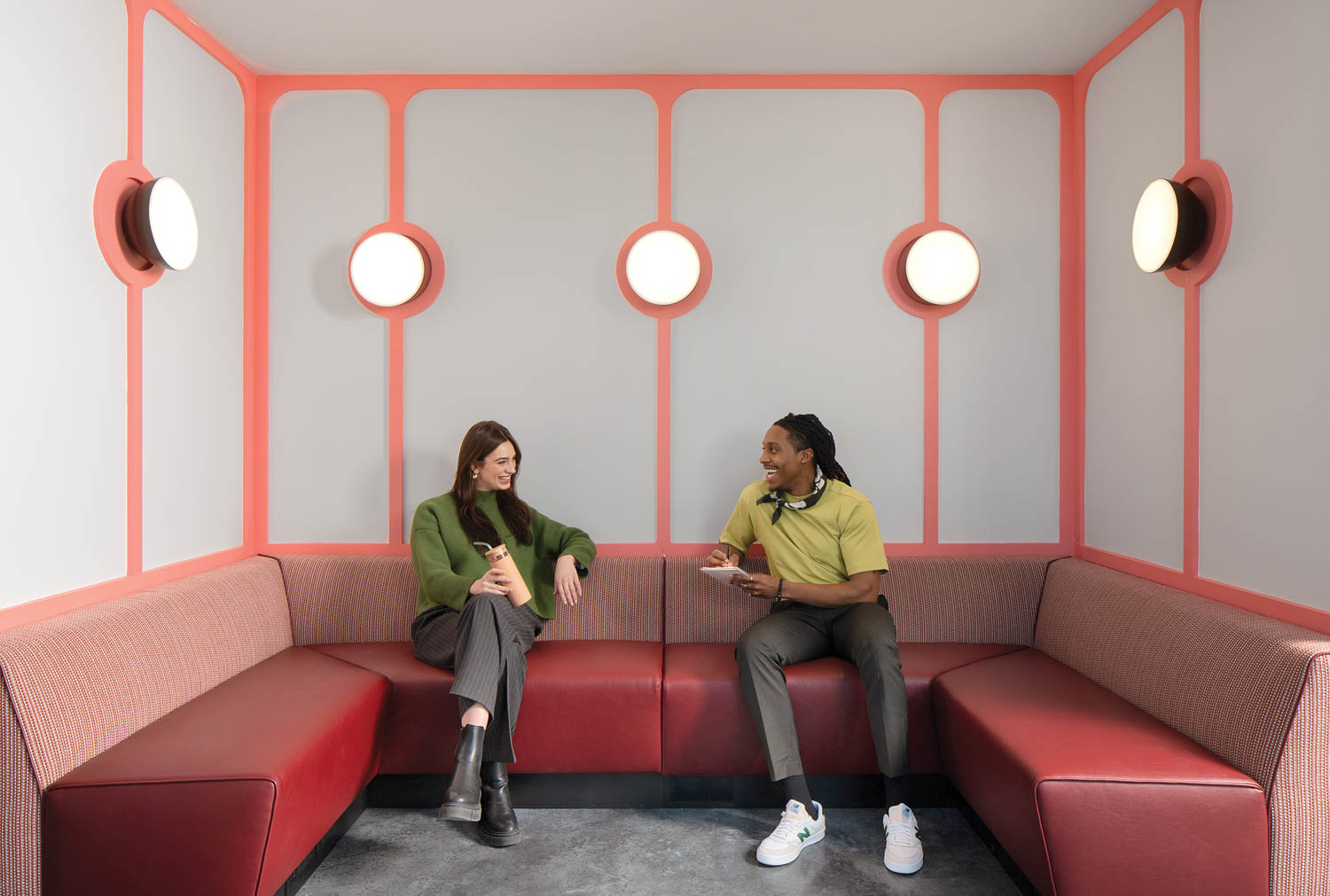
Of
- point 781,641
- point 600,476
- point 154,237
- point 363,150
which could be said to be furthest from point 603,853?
point 363,150

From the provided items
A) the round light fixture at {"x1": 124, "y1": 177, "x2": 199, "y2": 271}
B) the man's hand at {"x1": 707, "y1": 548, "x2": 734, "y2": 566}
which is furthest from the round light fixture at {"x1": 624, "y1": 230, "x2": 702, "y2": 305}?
the round light fixture at {"x1": 124, "y1": 177, "x2": 199, "y2": 271}

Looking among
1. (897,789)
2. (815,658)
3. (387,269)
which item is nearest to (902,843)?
(897,789)

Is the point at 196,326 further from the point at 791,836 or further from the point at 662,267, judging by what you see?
the point at 791,836

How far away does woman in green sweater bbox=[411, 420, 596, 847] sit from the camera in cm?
257

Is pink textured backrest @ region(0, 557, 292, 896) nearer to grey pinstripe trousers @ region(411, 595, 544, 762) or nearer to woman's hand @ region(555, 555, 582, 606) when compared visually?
grey pinstripe trousers @ region(411, 595, 544, 762)

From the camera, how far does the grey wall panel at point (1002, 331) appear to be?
3500 mm

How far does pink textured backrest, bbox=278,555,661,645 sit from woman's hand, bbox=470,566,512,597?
59 centimetres

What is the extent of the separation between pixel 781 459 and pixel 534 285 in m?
1.37

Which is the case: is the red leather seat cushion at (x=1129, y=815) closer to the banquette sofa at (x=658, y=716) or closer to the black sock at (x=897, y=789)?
the banquette sofa at (x=658, y=716)

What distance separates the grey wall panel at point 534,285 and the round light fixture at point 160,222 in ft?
3.12

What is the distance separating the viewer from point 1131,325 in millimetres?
3078

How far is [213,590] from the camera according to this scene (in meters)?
2.79

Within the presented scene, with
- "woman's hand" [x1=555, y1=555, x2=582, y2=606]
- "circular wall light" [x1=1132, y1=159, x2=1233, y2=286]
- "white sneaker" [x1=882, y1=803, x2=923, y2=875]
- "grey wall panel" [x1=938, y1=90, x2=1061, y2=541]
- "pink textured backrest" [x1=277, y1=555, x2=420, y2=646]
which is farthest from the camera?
"grey wall panel" [x1=938, y1=90, x2=1061, y2=541]

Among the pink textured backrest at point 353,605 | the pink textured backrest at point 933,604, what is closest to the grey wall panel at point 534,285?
the pink textured backrest at point 353,605
